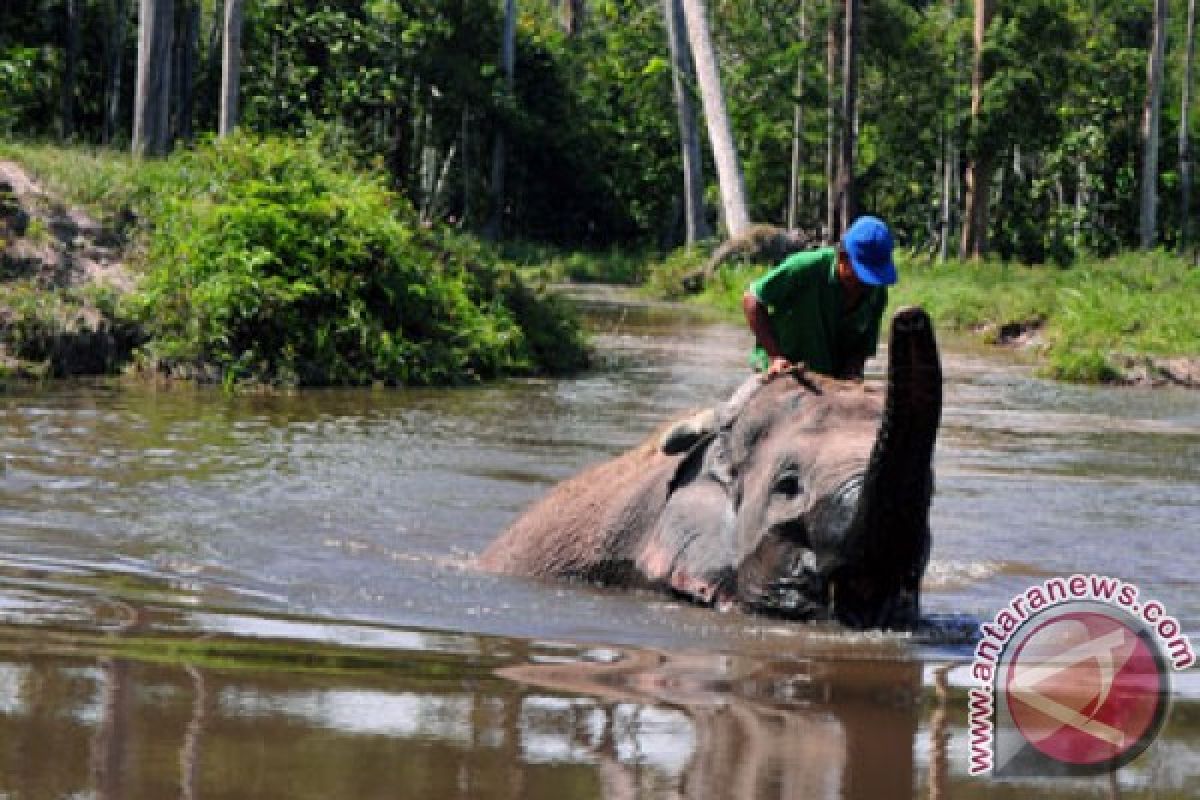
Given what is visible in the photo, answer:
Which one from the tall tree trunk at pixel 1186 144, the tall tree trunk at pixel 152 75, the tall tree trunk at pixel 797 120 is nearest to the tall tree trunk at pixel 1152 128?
the tall tree trunk at pixel 1186 144

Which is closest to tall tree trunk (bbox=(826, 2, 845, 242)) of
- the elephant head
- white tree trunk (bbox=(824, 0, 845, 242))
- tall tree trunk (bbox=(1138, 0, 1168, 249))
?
white tree trunk (bbox=(824, 0, 845, 242))

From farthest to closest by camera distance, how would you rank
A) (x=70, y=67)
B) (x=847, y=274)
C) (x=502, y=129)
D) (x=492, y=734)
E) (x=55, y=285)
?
(x=502, y=129)
(x=70, y=67)
(x=55, y=285)
(x=847, y=274)
(x=492, y=734)

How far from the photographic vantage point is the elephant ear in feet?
23.8

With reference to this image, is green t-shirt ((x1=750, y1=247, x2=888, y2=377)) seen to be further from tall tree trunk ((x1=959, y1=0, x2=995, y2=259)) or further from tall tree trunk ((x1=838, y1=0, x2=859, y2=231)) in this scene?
tall tree trunk ((x1=959, y1=0, x2=995, y2=259))

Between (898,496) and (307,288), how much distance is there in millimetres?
11077

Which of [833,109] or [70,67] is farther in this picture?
[833,109]

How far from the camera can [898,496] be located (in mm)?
6168

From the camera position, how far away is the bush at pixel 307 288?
16484 millimetres

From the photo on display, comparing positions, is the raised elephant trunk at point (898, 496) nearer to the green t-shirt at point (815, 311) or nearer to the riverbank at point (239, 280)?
the green t-shirt at point (815, 311)

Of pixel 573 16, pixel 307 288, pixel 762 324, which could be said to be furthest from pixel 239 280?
pixel 573 16

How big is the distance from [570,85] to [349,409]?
34814mm

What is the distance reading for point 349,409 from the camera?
49.9 feet

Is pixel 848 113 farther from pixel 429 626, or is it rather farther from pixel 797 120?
pixel 429 626

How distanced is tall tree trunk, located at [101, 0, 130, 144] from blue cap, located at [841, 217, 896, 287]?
27.6 m
